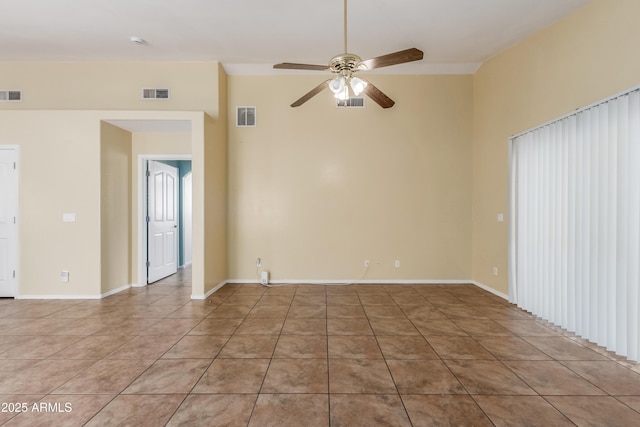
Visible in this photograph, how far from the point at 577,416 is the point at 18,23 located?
6.73 metres

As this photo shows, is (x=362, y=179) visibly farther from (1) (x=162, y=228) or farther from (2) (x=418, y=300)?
(1) (x=162, y=228)

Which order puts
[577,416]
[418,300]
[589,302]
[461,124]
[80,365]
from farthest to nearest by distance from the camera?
[461,124], [418,300], [589,302], [80,365], [577,416]

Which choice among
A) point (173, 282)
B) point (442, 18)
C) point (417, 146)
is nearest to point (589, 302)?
point (417, 146)

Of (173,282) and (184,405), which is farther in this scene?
(173,282)

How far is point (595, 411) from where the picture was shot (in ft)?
5.91

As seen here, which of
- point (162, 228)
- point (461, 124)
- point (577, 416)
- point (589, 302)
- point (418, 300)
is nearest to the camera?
point (577, 416)

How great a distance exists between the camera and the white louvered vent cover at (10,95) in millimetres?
4516

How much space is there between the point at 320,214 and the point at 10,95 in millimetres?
5284

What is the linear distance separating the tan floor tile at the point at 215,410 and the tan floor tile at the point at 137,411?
0.24 ft

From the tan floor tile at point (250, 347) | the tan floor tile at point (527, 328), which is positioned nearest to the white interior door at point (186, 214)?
the tan floor tile at point (250, 347)

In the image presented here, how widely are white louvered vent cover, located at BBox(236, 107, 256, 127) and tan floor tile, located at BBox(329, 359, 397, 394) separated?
4.04m

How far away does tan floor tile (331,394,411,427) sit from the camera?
1.70 m

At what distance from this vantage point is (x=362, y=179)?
16.4 feet

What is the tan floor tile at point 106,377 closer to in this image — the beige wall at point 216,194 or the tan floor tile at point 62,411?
the tan floor tile at point 62,411
